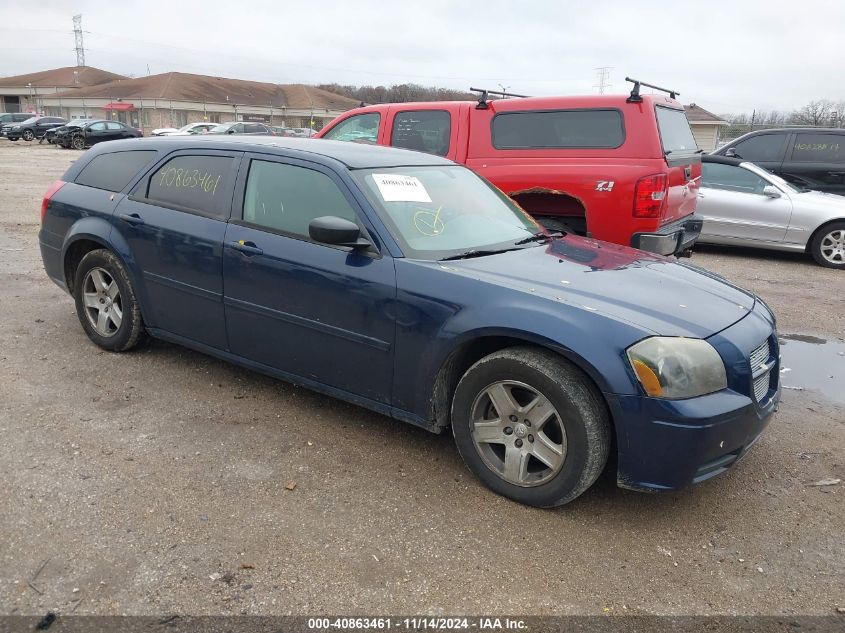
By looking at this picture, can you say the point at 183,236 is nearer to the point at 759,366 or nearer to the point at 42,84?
the point at 759,366

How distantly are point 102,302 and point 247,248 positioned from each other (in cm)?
166

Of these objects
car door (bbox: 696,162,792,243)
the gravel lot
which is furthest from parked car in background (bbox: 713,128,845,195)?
the gravel lot

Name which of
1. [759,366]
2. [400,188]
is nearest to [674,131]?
[400,188]

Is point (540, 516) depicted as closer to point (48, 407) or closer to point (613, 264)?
point (613, 264)

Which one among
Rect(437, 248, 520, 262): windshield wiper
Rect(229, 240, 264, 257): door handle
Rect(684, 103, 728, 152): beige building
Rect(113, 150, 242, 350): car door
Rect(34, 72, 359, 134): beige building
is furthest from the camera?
Rect(34, 72, 359, 134): beige building

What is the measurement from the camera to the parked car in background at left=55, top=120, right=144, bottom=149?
30.5 m

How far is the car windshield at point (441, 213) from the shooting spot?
356cm

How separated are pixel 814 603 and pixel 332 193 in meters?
2.91

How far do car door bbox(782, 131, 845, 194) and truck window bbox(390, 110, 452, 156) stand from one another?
6.61 m

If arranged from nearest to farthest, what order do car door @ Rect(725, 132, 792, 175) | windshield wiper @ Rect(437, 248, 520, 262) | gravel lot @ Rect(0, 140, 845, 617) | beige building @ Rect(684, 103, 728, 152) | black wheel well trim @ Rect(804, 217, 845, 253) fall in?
gravel lot @ Rect(0, 140, 845, 617) → windshield wiper @ Rect(437, 248, 520, 262) → black wheel well trim @ Rect(804, 217, 845, 253) → car door @ Rect(725, 132, 792, 175) → beige building @ Rect(684, 103, 728, 152)

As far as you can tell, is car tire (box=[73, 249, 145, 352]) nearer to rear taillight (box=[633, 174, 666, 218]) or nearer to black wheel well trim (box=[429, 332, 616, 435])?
black wheel well trim (box=[429, 332, 616, 435])

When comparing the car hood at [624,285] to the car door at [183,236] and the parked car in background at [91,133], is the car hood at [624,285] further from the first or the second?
the parked car in background at [91,133]

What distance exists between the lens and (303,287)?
3.60 m

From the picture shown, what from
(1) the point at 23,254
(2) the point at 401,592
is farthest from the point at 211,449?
(1) the point at 23,254
